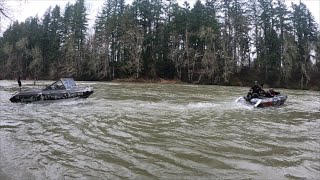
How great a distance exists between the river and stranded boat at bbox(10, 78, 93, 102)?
171 inches

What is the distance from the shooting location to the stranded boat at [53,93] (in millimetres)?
17141

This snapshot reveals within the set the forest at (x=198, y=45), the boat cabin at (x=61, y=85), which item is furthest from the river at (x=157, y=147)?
the forest at (x=198, y=45)

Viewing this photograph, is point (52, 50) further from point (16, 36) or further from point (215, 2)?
point (215, 2)

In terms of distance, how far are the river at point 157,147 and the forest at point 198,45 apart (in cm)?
3453

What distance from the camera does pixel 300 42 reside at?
159 ft

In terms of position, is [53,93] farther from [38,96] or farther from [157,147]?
[157,147]

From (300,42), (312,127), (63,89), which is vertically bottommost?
(312,127)

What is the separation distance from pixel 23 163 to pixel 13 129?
13.3ft

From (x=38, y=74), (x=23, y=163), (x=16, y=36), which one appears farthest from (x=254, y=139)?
(x=16, y=36)

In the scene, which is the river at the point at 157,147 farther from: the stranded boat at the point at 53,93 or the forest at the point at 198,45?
the forest at the point at 198,45

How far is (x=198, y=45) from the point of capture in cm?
5228

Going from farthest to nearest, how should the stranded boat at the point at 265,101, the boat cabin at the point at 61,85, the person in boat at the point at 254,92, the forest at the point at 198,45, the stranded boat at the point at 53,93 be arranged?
1. the forest at the point at 198,45
2. the boat cabin at the point at 61,85
3. the person in boat at the point at 254,92
4. the stranded boat at the point at 53,93
5. the stranded boat at the point at 265,101

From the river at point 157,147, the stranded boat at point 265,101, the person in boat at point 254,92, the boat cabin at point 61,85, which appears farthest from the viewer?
the boat cabin at point 61,85

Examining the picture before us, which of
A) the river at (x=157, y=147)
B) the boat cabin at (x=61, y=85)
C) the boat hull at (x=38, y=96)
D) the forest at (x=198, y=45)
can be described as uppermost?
the forest at (x=198, y=45)
